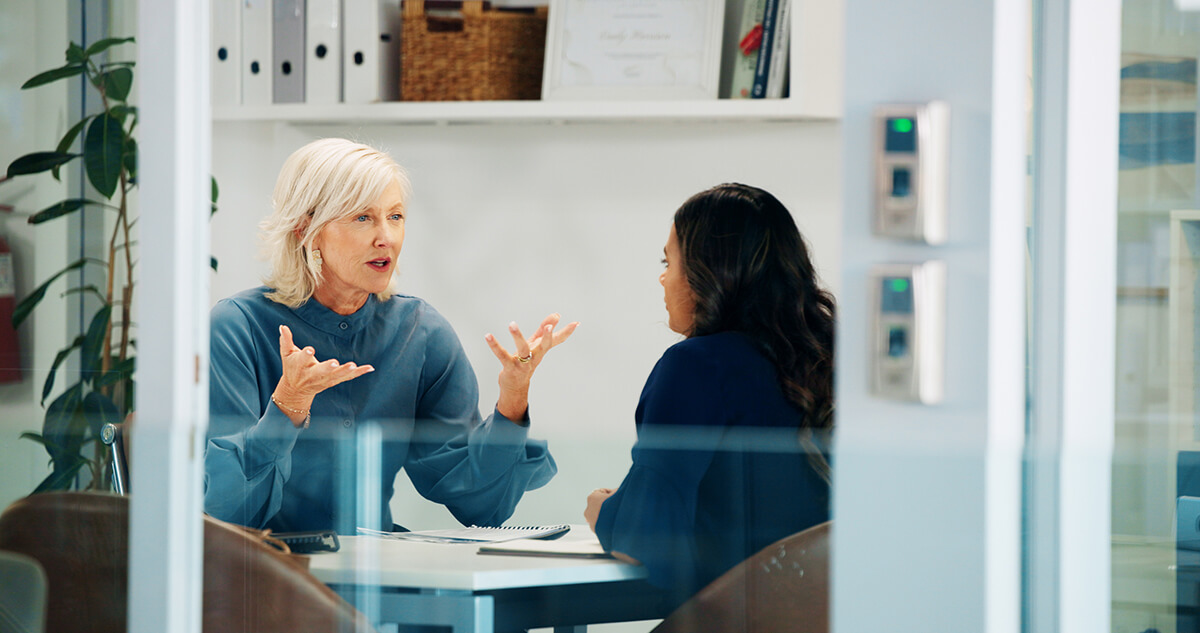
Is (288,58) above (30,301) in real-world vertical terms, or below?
above

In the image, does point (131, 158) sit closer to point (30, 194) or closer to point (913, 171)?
point (30, 194)

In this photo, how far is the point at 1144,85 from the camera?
1260mm

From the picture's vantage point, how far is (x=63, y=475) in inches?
61.7

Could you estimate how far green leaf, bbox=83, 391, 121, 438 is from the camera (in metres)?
1.54

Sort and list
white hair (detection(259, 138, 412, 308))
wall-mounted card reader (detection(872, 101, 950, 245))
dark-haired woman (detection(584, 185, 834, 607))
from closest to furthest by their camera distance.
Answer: wall-mounted card reader (detection(872, 101, 950, 245))
dark-haired woman (detection(584, 185, 834, 607))
white hair (detection(259, 138, 412, 308))

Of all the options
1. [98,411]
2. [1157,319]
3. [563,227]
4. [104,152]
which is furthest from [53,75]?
[1157,319]

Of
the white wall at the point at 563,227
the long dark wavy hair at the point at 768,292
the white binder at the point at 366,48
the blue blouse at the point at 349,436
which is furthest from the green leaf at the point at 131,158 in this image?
the long dark wavy hair at the point at 768,292

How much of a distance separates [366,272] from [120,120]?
43 centimetres

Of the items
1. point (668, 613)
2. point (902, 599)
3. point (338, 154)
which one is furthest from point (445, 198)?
point (902, 599)

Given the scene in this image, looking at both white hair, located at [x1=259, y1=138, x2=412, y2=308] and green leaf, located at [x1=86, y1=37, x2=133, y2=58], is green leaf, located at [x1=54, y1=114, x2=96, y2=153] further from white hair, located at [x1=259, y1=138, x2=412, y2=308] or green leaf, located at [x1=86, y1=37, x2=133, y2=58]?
white hair, located at [x1=259, y1=138, x2=412, y2=308]

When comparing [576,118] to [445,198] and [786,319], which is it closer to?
[445,198]

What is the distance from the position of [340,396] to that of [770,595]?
2.25 ft

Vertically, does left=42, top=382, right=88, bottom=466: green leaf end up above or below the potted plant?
below

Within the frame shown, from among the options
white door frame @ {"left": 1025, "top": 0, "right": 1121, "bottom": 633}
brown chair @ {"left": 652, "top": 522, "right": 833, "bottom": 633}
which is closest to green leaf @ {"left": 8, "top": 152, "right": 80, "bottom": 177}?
brown chair @ {"left": 652, "top": 522, "right": 833, "bottom": 633}
